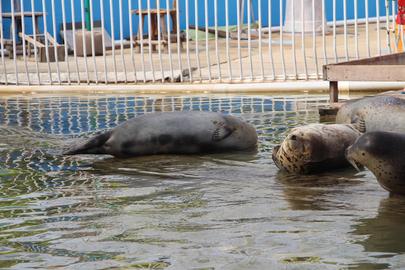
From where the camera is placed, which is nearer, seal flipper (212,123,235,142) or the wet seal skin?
the wet seal skin

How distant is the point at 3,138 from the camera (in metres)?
8.48

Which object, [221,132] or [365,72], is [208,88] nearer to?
[365,72]

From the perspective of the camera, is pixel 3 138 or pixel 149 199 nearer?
pixel 149 199

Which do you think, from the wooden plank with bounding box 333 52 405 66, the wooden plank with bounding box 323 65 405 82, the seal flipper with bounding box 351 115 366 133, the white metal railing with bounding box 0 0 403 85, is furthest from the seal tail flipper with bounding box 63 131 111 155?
the white metal railing with bounding box 0 0 403 85

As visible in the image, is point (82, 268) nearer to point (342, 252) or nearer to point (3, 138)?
point (342, 252)

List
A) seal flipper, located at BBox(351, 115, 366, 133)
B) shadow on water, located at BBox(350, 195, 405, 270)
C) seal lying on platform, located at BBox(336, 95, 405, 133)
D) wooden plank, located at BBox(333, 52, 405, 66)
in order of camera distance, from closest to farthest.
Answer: shadow on water, located at BBox(350, 195, 405, 270) → seal lying on platform, located at BBox(336, 95, 405, 133) → seal flipper, located at BBox(351, 115, 366, 133) → wooden plank, located at BBox(333, 52, 405, 66)

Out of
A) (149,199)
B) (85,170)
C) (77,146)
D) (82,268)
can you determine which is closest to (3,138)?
(77,146)

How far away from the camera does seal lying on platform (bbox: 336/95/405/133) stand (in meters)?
7.09

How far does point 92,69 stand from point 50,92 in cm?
182

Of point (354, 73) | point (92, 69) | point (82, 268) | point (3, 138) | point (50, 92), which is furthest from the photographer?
point (92, 69)

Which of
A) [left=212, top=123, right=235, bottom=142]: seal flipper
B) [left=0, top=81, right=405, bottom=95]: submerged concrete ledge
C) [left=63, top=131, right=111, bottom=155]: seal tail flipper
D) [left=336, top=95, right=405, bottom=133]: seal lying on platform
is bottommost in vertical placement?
[left=0, top=81, right=405, bottom=95]: submerged concrete ledge

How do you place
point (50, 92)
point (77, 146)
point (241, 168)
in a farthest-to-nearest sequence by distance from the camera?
point (50, 92), point (77, 146), point (241, 168)

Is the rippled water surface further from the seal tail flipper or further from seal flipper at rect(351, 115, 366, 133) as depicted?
A: seal flipper at rect(351, 115, 366, 133)

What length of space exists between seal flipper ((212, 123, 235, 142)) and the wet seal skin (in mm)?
1974
